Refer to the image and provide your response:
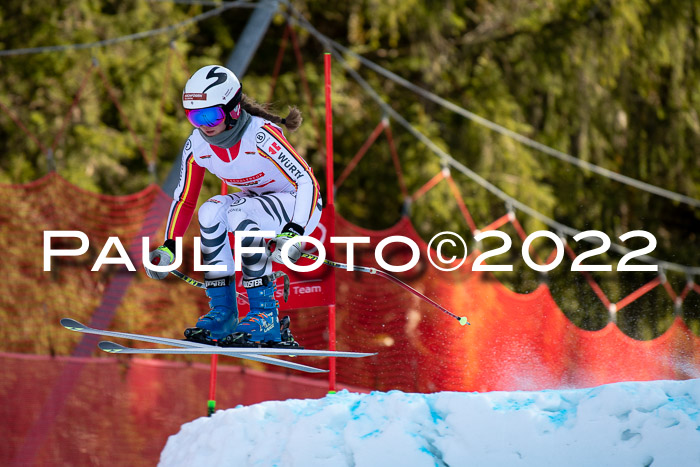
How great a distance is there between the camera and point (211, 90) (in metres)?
3.62

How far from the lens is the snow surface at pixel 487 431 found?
338 centimetres

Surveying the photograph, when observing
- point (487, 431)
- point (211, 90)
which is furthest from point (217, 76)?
point (487, 431)

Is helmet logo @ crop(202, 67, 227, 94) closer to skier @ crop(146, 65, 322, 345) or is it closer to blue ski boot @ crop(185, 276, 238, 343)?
skier @ crop(146, 65, 322, 345)

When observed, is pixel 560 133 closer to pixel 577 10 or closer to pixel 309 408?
pixel 577 10

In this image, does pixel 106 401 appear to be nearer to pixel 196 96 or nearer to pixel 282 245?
pixel 282 245

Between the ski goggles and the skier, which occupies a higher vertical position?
the ski goggles

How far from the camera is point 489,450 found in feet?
11.7

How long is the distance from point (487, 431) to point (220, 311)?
130 cm

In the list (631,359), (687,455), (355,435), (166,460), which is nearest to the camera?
(687,455)

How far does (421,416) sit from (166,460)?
1.60m

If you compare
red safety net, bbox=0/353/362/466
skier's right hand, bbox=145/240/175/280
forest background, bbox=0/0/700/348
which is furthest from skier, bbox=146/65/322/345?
forest background, bbox=0/0/700/348

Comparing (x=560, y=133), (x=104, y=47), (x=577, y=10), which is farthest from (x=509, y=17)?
(x=104, y=47)

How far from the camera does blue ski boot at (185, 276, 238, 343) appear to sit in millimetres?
3910

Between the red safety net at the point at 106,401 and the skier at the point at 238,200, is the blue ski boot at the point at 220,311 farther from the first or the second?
the red safety net at the point at 106,401
